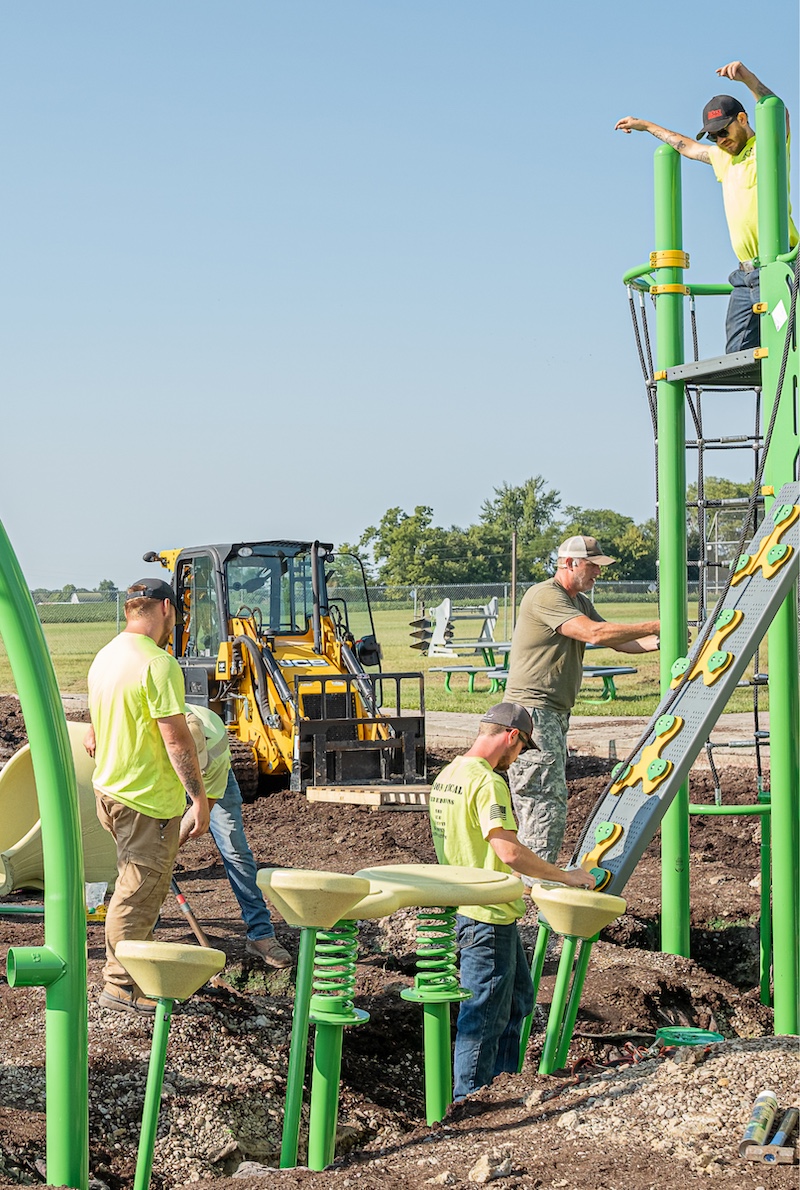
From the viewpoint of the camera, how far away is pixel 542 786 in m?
6.72

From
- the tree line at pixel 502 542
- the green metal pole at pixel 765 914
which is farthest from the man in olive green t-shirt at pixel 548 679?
the tree line at pixel 502 542

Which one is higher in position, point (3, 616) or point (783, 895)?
point (3, 616)

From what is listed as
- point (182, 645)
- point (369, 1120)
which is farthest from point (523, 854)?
point (182, 645)

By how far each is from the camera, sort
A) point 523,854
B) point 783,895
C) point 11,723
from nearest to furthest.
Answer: point 523,854, point 783,895, point 11,723

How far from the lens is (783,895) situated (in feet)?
19.9

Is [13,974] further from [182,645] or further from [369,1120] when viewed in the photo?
[182,645]

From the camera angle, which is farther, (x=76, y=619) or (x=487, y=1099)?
(x=76, y=619)

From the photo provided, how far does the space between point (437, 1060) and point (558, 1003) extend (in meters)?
0.44

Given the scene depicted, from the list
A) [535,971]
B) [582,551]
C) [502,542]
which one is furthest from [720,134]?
[502,542]

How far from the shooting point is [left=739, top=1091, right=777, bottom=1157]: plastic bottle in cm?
333

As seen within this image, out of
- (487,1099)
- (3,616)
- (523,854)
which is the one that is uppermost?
(3,616)

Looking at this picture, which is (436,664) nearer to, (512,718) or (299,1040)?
(512,718)

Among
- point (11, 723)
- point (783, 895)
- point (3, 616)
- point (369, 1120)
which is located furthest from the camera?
point (11, 723)

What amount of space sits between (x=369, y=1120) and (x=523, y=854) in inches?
63.4
